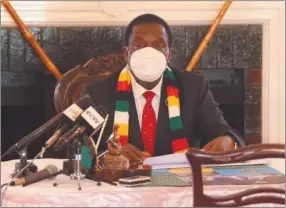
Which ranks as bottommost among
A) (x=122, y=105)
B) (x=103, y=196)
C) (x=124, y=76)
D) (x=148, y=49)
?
(x=103, y=196)

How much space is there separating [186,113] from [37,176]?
0.92 meters

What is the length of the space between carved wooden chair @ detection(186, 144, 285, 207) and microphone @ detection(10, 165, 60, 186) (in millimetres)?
450

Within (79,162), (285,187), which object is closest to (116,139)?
(79,162)

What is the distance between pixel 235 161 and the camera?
1.24 m

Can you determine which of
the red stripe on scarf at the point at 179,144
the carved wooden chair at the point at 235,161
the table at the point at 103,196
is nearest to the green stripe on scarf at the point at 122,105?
the red stripe on scarf at the point at 179,144

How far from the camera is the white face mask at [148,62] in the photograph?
6.94 feet

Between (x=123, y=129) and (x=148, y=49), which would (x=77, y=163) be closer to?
(x=123, y=129)

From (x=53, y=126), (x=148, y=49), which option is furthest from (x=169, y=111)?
(x=53, y=126)


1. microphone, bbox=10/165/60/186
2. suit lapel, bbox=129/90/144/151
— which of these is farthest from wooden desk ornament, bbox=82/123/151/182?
suit lapel, bbox=129/90/144/151

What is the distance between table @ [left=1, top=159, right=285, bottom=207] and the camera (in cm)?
138

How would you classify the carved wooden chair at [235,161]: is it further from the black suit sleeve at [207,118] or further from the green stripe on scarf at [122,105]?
the green stripe on scarf at [122,105]

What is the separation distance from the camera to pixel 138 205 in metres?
1.40

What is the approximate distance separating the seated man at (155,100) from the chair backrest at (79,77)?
0.35 m

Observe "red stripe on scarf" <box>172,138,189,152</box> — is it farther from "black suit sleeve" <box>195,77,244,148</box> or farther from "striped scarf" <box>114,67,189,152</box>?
"black suit sleeve" <box>195,77,244,148</box>
